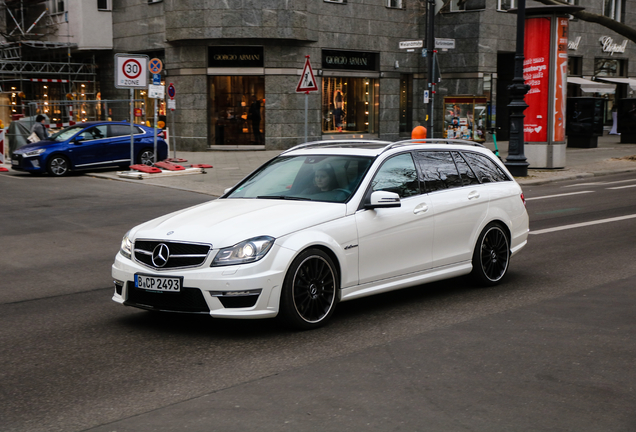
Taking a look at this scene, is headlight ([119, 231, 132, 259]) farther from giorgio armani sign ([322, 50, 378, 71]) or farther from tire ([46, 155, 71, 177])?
giorgio armani sign ([322, 50, 378, 71])

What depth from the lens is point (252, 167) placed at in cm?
2372

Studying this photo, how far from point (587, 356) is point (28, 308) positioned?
4875 millimetres

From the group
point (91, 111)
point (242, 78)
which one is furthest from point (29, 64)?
point (242, 78)

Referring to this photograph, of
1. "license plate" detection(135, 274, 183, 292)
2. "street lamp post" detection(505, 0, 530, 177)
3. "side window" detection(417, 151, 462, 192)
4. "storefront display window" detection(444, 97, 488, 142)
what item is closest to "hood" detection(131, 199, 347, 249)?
"license plate" detection(135, 274, 183, 292)

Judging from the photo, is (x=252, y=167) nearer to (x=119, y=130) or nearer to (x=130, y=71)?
(x=119, y=130)

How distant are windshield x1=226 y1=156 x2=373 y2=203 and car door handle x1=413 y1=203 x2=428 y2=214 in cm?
60

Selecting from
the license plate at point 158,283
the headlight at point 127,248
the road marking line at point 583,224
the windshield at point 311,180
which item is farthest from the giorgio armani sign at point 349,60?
the license plate at point 158,283

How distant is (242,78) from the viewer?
99.4 feet

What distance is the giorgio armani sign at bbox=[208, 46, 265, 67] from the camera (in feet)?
98.3

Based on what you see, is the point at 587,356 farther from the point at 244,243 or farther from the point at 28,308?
the point at 28,308

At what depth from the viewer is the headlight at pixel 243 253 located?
5887mm

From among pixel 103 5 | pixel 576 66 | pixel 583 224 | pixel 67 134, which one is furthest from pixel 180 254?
pixel 576 66

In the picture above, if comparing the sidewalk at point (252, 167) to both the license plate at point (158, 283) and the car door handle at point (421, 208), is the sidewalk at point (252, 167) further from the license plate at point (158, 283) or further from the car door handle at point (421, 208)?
the license plate at point (158, 283)

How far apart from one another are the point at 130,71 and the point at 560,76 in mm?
12081
